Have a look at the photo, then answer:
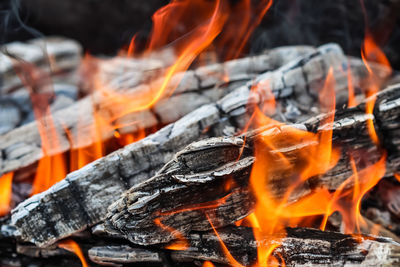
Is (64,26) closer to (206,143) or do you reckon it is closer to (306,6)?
(306,6)

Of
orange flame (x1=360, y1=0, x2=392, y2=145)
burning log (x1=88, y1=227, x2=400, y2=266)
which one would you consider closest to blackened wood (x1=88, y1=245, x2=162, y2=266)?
burning log (x1=88, y1=227, x2=400, y2=266)

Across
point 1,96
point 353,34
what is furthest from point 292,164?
point 1,96

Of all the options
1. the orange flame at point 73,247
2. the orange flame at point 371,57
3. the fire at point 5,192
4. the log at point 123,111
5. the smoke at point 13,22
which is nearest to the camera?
the orange flame at point 73,247

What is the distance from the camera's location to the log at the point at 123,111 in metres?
3.39

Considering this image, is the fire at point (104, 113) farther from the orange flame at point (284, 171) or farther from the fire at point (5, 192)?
the orange flame at point (284, 171)

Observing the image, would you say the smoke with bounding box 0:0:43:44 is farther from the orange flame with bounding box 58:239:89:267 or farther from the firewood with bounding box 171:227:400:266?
the firewood with bounding box 171:227:400:266

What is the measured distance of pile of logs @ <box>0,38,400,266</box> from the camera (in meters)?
2.46

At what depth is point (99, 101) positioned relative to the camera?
12.2 ft

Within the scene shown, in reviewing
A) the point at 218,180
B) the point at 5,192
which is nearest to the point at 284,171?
the point at 218,180

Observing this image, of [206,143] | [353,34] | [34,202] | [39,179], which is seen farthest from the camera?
[353,34]

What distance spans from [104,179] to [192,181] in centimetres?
81

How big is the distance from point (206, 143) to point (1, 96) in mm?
3651

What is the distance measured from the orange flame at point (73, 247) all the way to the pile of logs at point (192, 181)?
35 millimetres

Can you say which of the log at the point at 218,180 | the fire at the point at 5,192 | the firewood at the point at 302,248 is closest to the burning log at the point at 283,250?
the firewood at the point at 302,248
